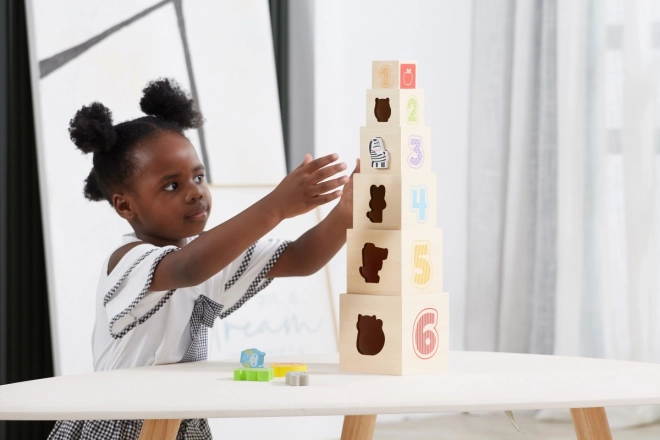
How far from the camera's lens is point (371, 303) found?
Answer: 1107 millimetres

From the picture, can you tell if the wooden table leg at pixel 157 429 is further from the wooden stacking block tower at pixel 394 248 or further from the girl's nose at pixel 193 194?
the girl's nose at pixel 193 194

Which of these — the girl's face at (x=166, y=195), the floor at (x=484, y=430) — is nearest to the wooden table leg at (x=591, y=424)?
the girl's face at (x=166, y=195)

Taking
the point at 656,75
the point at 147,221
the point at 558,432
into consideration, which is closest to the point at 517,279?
the point at 558,432

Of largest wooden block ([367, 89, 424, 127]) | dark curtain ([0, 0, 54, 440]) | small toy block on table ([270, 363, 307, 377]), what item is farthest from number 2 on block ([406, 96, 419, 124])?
dark curtain ([0, 0, 54, 440])

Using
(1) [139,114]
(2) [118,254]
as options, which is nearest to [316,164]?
(2) [118,254]

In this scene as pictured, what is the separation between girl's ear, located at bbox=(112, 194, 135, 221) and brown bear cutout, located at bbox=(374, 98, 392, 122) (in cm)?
44

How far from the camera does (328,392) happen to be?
3.08ft

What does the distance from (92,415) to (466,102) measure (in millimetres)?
2183

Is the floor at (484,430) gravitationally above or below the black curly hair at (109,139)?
below

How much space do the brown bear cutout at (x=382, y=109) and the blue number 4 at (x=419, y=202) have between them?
105 mm

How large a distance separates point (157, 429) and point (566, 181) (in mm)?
1833

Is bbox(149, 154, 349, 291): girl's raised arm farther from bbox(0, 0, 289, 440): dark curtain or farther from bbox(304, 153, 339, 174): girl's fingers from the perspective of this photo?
bbox(0, 0, 289, 440): dark curtain

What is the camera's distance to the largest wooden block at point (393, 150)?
1.13 m

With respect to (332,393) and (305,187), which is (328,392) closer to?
(332,393)
